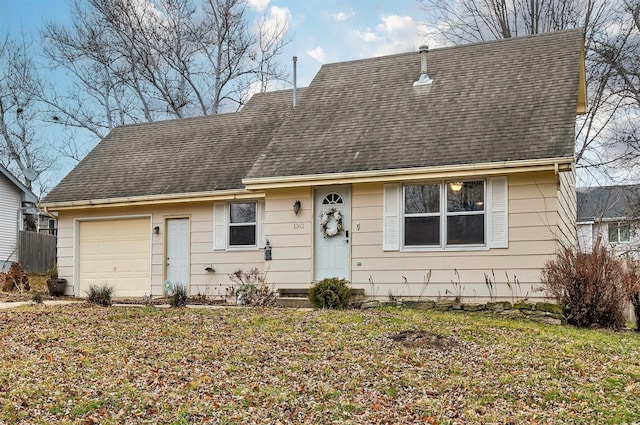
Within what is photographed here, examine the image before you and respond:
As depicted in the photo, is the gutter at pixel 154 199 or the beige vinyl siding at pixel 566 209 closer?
the beige vinyl siding at pixel 566 209

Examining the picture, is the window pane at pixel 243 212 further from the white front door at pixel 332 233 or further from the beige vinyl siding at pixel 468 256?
the beige vinyl siding at pixel 468 256

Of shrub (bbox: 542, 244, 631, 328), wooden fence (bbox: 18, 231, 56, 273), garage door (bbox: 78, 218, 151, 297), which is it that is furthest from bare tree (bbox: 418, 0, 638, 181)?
wooden fence (bbox: 18, 231, 56, 273)

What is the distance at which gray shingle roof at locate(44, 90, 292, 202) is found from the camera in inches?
597

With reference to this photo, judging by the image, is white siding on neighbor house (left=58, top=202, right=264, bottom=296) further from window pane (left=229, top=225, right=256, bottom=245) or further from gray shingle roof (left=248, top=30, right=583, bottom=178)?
gray shingle roof (left=248, top=30, right=583, bottom=178)

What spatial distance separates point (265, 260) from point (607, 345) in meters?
6.77

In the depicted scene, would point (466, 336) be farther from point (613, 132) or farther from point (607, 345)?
point (613, 132)

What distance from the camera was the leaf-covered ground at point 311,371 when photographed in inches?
223

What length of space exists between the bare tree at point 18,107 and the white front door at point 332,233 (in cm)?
1999

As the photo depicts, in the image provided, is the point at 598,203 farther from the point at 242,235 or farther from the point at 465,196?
the point at 242,235

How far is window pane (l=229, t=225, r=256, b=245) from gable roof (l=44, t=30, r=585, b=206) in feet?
3.04

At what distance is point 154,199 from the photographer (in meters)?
15.0

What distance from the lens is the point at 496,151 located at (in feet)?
36.8

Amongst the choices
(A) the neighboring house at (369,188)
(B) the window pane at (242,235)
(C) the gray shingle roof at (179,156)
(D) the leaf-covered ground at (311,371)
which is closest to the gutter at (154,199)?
(A) the neighboring house at (369,188)

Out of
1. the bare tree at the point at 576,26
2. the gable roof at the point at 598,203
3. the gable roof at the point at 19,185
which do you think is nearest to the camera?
the bare tree at the point at 576,26
